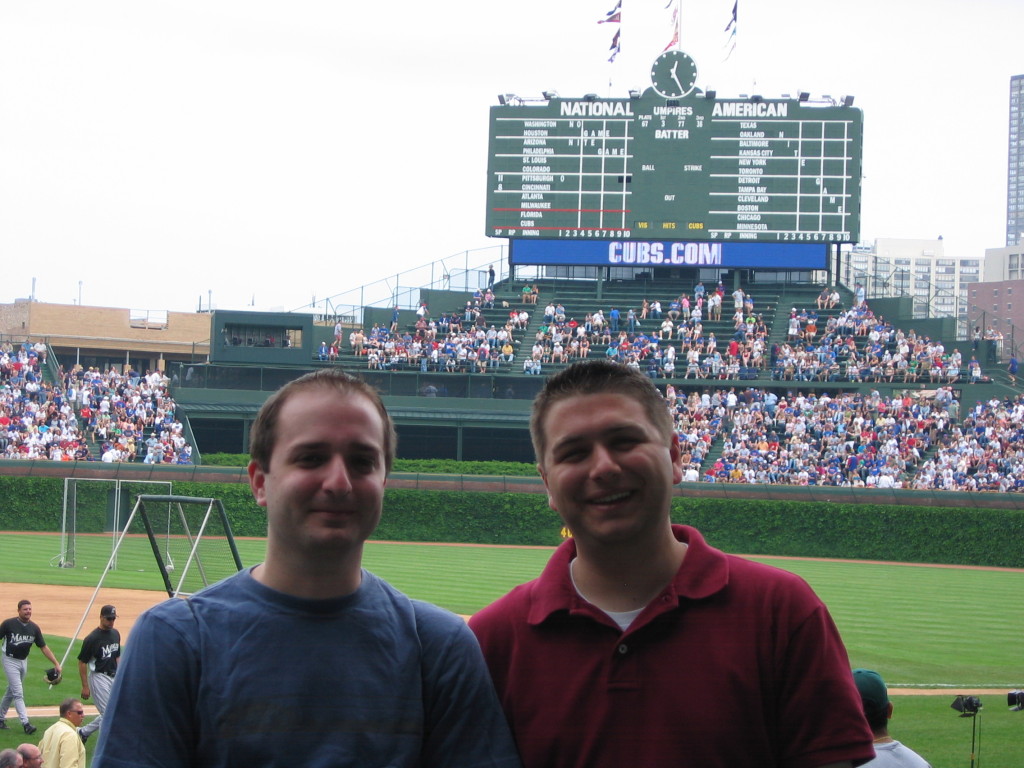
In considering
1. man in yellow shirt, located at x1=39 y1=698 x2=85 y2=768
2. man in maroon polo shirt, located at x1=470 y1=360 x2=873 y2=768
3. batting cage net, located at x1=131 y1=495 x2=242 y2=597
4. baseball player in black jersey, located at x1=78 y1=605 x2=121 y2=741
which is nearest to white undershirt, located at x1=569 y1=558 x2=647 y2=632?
man in maroon polo shirt, located at x1=470 y1=360 x2=873 y2=768

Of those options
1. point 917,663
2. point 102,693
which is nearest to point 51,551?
point 102,693

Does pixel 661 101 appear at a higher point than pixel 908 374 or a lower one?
higher

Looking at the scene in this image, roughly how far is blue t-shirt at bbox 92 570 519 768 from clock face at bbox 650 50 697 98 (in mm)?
45212

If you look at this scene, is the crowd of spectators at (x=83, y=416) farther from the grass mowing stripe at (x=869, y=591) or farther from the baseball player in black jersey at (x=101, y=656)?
the baseball player in black jersey at (x=101, y=656)

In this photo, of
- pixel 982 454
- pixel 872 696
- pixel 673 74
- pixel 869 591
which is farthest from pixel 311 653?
pixel 673 74

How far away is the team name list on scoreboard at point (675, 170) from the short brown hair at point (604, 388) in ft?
144

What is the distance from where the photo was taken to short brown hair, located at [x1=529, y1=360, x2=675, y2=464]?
2.94 metres

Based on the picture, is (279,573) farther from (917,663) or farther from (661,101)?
(661,101)

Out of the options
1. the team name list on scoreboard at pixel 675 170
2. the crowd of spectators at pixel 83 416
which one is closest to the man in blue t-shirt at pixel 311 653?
the crowd of spectators at pixel 83 416

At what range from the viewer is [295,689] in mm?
2500

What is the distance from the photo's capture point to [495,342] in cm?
4794

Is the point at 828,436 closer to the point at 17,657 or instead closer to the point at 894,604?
the point at 894,604

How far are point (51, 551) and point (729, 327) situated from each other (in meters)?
28.1

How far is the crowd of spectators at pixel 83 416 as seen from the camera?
38938 millimetres
